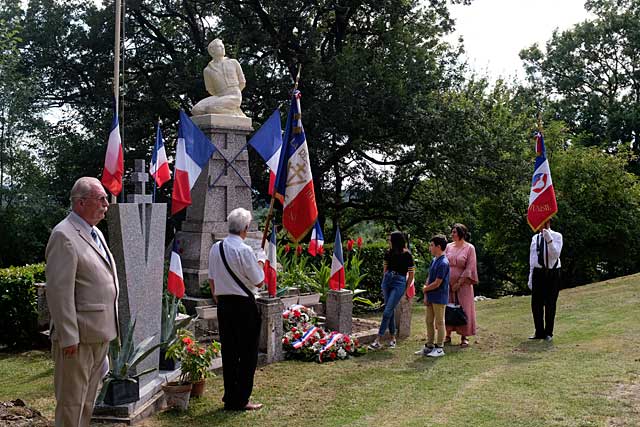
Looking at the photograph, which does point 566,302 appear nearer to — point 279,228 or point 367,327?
point 367,327

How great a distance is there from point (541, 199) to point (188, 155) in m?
5.44

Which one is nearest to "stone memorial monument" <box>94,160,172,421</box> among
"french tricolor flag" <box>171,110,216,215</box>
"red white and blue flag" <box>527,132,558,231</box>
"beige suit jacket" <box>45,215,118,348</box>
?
"beige suit jacket" <box>45,215,118,348</box>

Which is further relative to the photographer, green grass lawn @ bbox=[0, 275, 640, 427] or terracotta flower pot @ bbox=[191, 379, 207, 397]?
terracotta flower pot @ bbox=[191, 379, 207, 397]

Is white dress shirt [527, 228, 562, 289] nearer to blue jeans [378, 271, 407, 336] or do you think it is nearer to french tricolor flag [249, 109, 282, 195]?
blue jeans [378, 271, 407, 336]

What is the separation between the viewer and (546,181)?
9523mm

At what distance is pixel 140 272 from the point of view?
6012mm

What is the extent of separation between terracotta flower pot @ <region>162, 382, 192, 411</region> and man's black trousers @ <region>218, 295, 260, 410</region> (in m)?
0.38

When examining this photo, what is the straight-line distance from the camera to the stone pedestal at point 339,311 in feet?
30.6

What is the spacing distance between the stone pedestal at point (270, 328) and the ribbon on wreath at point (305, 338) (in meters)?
0.23

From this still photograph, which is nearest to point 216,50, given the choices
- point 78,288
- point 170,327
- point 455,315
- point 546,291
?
point 170,327

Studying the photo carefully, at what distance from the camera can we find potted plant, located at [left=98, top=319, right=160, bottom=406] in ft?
17.9

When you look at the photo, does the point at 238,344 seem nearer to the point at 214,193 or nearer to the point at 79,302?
the point at 79,302

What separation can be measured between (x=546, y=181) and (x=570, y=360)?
2.94m

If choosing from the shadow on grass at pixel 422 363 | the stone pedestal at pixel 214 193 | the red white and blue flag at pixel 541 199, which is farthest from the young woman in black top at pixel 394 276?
the stone pedestal at pixel 214 193
